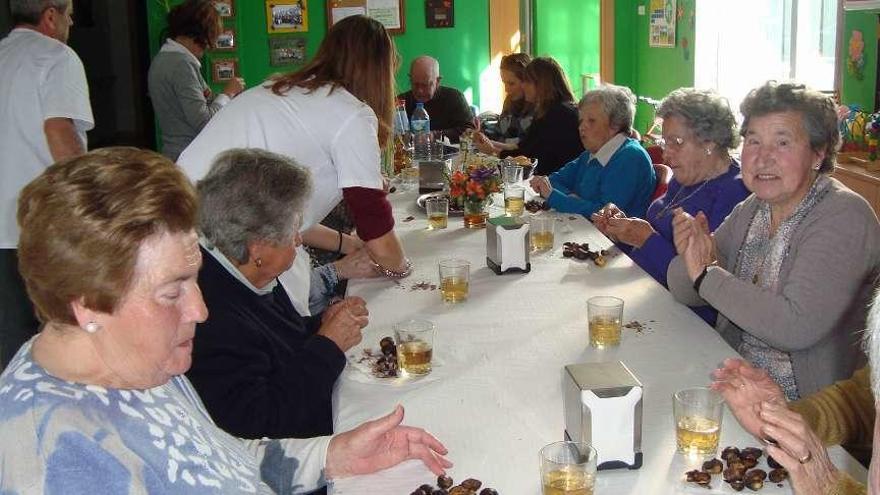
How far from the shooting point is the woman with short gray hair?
71.1 inches

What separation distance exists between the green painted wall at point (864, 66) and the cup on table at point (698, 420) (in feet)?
11.7

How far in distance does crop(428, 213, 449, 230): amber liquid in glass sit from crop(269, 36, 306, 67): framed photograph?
4904 millimetres

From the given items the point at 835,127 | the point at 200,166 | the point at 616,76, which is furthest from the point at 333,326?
the point at 616,76

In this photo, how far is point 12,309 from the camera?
358cm

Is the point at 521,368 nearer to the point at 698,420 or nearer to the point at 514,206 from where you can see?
the point at 698,420

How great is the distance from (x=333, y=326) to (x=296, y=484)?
0.49m

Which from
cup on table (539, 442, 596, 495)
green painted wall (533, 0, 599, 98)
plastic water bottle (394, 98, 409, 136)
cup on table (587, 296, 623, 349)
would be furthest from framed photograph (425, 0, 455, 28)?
cup on table (539, 442, 596, 495)

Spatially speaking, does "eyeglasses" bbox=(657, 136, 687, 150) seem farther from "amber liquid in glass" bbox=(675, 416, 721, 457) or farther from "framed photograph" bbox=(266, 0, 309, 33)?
"framed photograph" bbox=(266, 0, 309, 33)

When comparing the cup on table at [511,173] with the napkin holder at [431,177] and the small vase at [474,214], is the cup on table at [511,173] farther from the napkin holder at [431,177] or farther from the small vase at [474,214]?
the small vase at [474,214]

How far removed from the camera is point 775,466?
4.96ft

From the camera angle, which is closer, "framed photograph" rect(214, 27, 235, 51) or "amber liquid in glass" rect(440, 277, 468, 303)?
"amber liquid in glass" rect(440, 277, 468, 303)

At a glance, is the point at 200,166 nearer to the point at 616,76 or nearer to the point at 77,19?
the point at 77,19

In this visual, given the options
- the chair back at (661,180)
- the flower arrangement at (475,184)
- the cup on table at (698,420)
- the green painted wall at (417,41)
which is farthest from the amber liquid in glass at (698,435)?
the green painted wall at (417,41)

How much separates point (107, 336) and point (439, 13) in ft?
23.5
